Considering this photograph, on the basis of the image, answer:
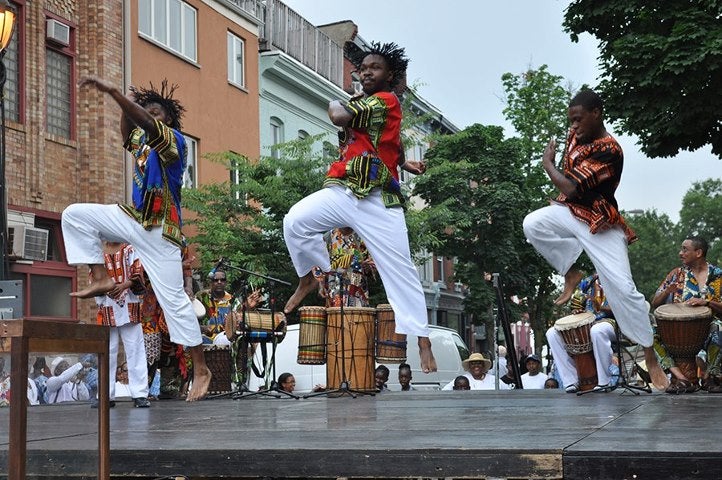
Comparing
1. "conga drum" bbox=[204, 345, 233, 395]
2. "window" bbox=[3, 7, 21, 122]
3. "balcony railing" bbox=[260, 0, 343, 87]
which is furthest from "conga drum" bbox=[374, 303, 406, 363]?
"balcony railing" bbox=[260, 0, 343, 87]

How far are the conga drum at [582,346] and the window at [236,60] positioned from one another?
2221cm

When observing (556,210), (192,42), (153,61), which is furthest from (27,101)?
(556,210)

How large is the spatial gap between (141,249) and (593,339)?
3.97 m

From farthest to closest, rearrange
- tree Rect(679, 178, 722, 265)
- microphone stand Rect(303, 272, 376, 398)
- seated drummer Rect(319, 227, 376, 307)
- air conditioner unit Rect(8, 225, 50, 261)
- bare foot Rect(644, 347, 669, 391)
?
1. tree Rect(679, 178, 722, 265)
2. air conditioner unit Rect(8, 225, 50, 261)
3. seated drummer Rect(319, 227, 376, 307)
4. microphone stand Rect(303, 272, 376, 398)
5. bare foot Rect(644, 347, 669, 391)

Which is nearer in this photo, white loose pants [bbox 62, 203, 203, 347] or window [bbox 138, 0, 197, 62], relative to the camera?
white loose pants [bbox 62, 203, 203, 347]

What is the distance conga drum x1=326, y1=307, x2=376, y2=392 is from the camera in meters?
9.48

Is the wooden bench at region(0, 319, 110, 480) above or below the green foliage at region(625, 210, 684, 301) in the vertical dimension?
below

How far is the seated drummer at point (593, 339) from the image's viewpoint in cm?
968

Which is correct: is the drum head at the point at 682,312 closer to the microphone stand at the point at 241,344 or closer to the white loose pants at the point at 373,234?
the white loose pants at the point at 373,234

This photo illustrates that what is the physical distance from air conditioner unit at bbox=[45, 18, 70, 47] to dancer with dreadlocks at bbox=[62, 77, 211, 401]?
14.7 metres

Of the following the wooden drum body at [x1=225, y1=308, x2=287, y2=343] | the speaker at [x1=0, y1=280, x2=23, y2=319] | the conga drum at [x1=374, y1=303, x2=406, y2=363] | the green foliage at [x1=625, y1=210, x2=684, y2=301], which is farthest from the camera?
the green foliage at [x1=625, y1=210, x2=684, y2=301]

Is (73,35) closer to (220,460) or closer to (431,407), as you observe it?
(431,407)

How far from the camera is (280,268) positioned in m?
25.3

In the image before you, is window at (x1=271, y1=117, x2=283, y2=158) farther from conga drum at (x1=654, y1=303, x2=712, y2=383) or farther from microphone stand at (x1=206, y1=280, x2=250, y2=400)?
conga drum at (x1=654, y1=303, x2=712, y2=383)
